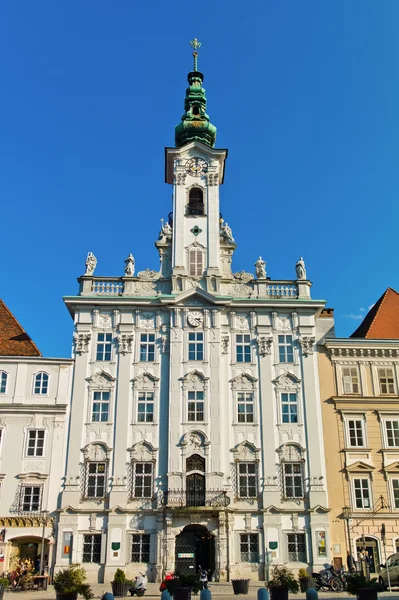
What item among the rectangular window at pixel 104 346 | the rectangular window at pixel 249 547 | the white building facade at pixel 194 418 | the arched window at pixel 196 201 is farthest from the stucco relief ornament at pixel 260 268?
the rectangular window at pixel 249 547

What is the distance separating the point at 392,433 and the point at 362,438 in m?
1.95

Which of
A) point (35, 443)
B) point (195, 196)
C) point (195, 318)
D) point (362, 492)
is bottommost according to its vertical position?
point (362, 492)

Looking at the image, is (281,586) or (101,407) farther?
(101,407)

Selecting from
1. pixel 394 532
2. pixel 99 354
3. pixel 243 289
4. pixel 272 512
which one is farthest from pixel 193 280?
pixel 394 532

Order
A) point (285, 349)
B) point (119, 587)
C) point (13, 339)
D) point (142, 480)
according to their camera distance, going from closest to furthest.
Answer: point (119, 587) < point (142, 480) < point (285, 349) < point (13, 339)

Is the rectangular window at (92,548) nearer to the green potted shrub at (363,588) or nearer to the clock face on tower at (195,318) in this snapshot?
the clock face on tower at (195,318)

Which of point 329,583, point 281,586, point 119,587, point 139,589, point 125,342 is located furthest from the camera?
point 125,342

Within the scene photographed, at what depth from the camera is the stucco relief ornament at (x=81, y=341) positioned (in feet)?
132

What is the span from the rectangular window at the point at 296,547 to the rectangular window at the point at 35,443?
15.5 meters

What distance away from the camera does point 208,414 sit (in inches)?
1527

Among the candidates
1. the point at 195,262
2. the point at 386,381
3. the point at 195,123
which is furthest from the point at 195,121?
the point at 386,381

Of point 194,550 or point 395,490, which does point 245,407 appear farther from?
point 395,490

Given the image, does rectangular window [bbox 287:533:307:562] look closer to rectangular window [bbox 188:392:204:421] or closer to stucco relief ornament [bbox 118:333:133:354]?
rectangular window [bbox 188:392:204:421]

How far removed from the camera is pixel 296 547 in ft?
120
